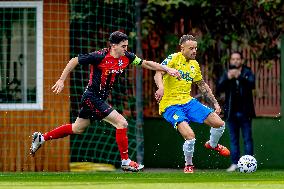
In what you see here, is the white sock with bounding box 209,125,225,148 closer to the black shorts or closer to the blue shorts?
the blue shorts

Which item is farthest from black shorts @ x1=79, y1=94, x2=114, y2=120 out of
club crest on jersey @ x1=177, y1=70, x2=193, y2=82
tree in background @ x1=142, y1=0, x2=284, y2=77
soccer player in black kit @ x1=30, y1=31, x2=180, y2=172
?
tree in background @ x1=142, y1=0, x2=284, y2=77

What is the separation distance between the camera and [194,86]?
19469 millimetres

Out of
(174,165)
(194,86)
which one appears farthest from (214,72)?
(174,165)

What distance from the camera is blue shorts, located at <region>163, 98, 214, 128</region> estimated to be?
52.3 ft

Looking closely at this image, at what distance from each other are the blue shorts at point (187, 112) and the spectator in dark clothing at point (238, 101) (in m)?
1.90

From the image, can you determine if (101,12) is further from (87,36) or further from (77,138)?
(77,138)

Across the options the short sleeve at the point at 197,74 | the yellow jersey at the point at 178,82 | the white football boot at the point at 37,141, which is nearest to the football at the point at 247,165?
the yellow jersey at the point at 178,82

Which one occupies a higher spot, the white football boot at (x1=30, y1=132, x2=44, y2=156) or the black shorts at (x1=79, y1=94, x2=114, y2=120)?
the black shorts at (x1=79, y1=94, x2=114, y2=120)

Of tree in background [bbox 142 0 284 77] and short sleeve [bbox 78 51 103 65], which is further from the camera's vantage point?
tree in background [bbox 142 0 284 77]

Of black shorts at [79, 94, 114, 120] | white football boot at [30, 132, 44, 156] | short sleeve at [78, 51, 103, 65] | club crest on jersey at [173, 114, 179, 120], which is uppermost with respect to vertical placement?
short sleeve at [78, 51, 103, 65]

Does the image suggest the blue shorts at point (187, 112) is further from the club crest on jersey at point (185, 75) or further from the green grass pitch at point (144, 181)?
the green grass pitch at point (144, 181)

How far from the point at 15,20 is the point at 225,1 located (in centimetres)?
361

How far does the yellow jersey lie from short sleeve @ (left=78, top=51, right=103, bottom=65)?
0.99 metres

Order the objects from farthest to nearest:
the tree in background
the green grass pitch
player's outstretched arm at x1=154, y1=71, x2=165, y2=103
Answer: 1. the tree in background
2. player's outstretched arm at x1=154, y1=71, x2=165, y2=103
3. the green grass pitch
